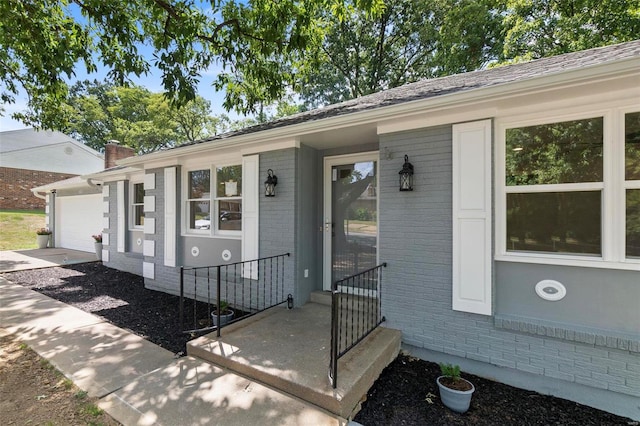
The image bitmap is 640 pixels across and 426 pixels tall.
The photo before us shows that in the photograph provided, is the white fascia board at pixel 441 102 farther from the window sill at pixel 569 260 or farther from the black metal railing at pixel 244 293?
the black metal railing at pixel 244 293

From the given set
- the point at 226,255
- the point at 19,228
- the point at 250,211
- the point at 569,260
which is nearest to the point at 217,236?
the point at 226,255

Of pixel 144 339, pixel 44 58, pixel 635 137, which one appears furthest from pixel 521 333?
pixel 44 58

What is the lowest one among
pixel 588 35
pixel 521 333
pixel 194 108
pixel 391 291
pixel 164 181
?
pixel 521 333

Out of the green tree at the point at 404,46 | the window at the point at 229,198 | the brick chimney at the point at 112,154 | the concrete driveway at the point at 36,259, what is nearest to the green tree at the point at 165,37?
the window at the point at 229,198

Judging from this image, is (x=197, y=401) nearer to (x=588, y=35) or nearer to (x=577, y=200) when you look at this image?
(x=577, y=200)

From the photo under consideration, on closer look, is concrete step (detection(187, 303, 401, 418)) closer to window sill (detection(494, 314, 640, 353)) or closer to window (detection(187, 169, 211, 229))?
window sill (detection(494, 314, 640, 353))

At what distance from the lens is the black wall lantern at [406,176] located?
3.49 m

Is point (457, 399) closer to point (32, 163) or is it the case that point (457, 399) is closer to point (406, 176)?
point (406, 176)

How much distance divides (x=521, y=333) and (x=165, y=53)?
6119 mm

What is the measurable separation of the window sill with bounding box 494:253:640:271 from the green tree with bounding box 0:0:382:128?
375 centimetres

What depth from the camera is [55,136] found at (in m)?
21.0

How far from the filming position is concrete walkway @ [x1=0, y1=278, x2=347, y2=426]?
2.36 m

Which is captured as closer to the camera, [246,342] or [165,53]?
A: [246,342]

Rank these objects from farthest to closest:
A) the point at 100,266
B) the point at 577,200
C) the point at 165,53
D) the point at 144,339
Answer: the point at 100,266, the point at 165,53, the point at 144,339, the point at 577,200
